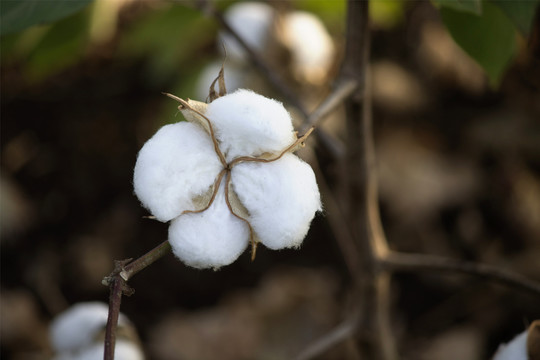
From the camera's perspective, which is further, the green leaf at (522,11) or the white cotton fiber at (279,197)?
the green leaf at (522,11)

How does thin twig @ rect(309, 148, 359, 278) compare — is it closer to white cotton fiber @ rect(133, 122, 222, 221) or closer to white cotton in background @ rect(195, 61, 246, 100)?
white cotton in background @ rect(195, 61, 246, 100)

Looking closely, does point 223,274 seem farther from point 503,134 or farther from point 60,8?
point 60,8

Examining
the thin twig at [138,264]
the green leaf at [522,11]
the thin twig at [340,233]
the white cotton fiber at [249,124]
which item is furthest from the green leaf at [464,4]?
the thin twig at [340,233]

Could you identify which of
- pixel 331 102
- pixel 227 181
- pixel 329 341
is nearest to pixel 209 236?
pixel 227 181

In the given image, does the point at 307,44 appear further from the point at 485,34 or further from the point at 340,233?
the point at 485,34

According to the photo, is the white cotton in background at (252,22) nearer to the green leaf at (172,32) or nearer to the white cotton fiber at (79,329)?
the green leaf at (172,32)

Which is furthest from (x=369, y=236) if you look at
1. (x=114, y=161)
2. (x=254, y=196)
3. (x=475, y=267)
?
(x=114, y=161)

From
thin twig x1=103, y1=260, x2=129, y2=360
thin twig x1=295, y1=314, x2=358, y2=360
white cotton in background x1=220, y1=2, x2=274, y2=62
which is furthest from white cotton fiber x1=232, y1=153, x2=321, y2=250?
white cotton in background x1=220, y1=2, x2=274, y2=62
